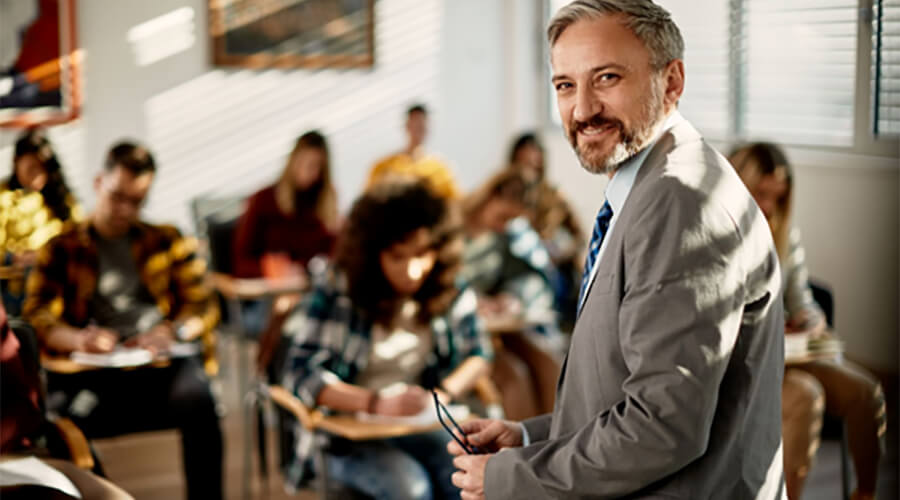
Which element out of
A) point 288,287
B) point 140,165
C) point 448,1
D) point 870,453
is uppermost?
point 448,1

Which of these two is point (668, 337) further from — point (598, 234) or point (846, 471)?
point (846, 471)

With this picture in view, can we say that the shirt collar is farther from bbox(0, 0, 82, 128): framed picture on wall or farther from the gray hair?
bbox(0, 0, 82, 128): framed picture on wall

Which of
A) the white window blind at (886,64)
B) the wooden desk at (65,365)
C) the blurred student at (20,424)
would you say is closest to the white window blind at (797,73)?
the white window blind at (886,64)

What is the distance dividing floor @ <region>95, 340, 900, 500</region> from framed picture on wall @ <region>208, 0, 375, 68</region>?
3.07 metres

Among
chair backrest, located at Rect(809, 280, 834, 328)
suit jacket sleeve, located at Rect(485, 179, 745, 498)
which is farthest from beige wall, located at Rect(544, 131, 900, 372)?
suit jacket sleeve, located at Rect(485, 179, 745, 498)

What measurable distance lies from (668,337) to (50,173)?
2.92 meters

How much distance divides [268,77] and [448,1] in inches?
58.7

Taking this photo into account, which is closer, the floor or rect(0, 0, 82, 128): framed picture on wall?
the floor

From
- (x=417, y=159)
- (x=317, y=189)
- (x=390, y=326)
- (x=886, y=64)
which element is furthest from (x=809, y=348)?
(x=417, y=159)

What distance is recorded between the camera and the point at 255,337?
4.90 metres

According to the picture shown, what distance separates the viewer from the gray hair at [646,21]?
4.53 feet

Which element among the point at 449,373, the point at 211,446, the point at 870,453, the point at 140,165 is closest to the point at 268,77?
the point at 140,165

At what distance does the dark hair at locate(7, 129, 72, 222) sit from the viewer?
3.49m

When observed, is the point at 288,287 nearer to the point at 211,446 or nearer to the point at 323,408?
the point at 211,446
